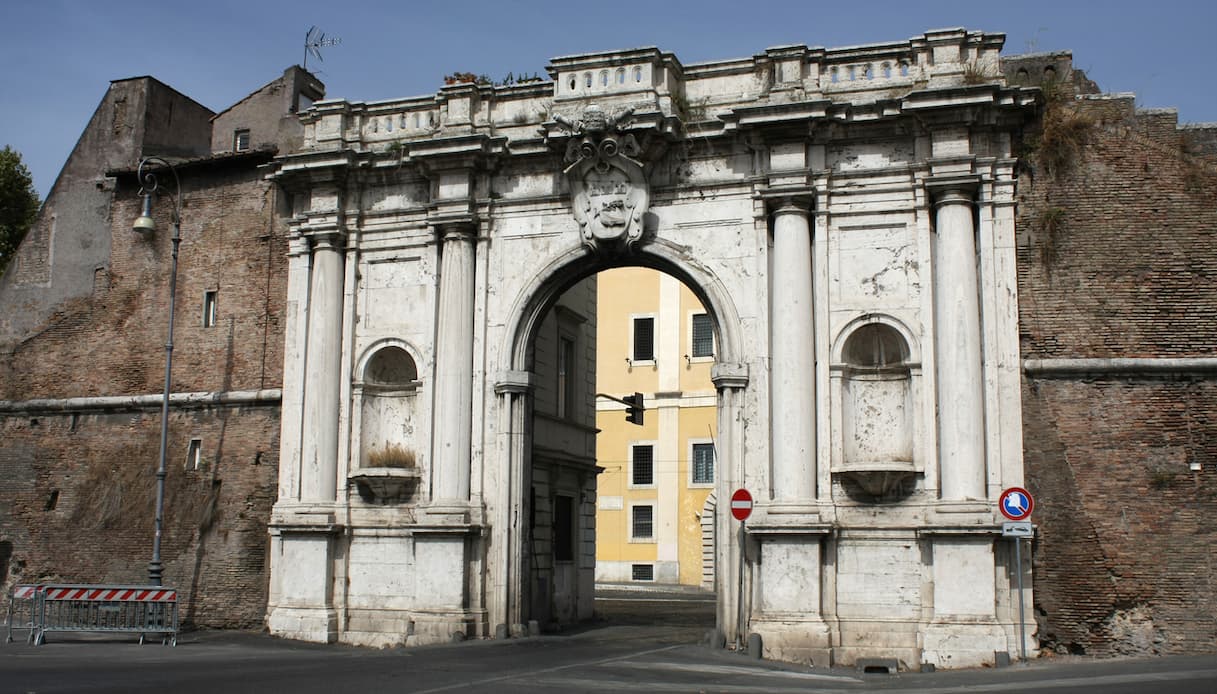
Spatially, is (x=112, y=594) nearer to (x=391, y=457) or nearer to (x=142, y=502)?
(x=142, y=502)

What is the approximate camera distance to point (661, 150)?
1955cm

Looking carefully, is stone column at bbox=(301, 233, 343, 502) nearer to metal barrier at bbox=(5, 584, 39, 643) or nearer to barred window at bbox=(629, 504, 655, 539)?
metal barrier at bbox=(5, 584, 39, 643)

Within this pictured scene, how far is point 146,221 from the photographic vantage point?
75.2 feet

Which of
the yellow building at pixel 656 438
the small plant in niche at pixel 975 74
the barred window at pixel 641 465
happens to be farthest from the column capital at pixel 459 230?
the barred window at pixel 641 465

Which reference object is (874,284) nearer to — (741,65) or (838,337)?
(838,337)

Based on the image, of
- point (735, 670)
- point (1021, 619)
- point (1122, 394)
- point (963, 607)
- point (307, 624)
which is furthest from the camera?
point (307, 624)

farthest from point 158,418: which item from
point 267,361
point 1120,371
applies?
point 1120,371

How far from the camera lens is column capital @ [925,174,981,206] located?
17953mm

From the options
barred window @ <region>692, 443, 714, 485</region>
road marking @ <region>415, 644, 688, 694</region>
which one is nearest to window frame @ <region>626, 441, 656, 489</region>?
barred window @ <region>692, 443, 714, 485</region>

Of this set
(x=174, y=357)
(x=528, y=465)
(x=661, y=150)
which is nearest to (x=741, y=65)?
(x=661, y=150)

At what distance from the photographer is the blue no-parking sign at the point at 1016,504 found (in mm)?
16047

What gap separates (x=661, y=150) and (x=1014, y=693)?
9826 mm

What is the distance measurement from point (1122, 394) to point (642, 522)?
82.5 ft

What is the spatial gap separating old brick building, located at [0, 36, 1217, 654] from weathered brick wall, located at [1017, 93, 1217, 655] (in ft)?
0.09
